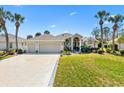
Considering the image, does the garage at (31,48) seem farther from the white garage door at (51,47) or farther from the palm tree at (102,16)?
the palm tree at (102,16)

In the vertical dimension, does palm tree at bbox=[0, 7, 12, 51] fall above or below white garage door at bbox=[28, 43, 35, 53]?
above

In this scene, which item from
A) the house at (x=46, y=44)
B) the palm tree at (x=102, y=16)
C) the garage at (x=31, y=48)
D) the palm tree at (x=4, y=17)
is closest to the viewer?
the palm tree at (x=4, y=17)

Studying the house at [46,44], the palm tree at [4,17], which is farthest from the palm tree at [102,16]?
the palm tree at [4,17]

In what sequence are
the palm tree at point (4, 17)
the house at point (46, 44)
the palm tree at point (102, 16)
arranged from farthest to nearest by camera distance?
the palm tree at point (102, 16)
the house at point (46, 44)
the palm tree at point (4, 17)

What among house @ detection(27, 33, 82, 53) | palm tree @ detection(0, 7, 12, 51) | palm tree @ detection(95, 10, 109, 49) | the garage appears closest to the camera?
palm tree @ detection(0, 7, 12, 51)

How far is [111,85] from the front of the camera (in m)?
8.88

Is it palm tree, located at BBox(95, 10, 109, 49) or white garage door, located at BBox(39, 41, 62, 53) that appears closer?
white garage door, located at BBox(39, 41, 62, 53)

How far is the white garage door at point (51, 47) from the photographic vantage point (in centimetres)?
3228

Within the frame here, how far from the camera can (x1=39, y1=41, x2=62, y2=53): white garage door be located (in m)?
32.3

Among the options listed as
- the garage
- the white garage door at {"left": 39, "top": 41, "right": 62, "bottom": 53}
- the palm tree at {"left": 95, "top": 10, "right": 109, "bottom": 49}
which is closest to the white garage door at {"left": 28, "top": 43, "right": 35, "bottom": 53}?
the garage

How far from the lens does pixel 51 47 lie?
32.4m

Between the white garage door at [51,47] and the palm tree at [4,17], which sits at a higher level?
the palm tree at [4,17]

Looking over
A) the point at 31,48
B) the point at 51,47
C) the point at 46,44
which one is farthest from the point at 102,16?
the point at 31,48

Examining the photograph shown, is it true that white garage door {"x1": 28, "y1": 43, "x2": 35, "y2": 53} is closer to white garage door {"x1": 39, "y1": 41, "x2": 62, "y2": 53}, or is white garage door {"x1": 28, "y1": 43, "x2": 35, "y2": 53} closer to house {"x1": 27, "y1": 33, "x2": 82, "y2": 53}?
house {"x1": 27, "y1": 33, "x2": 82, "y2": 53}
